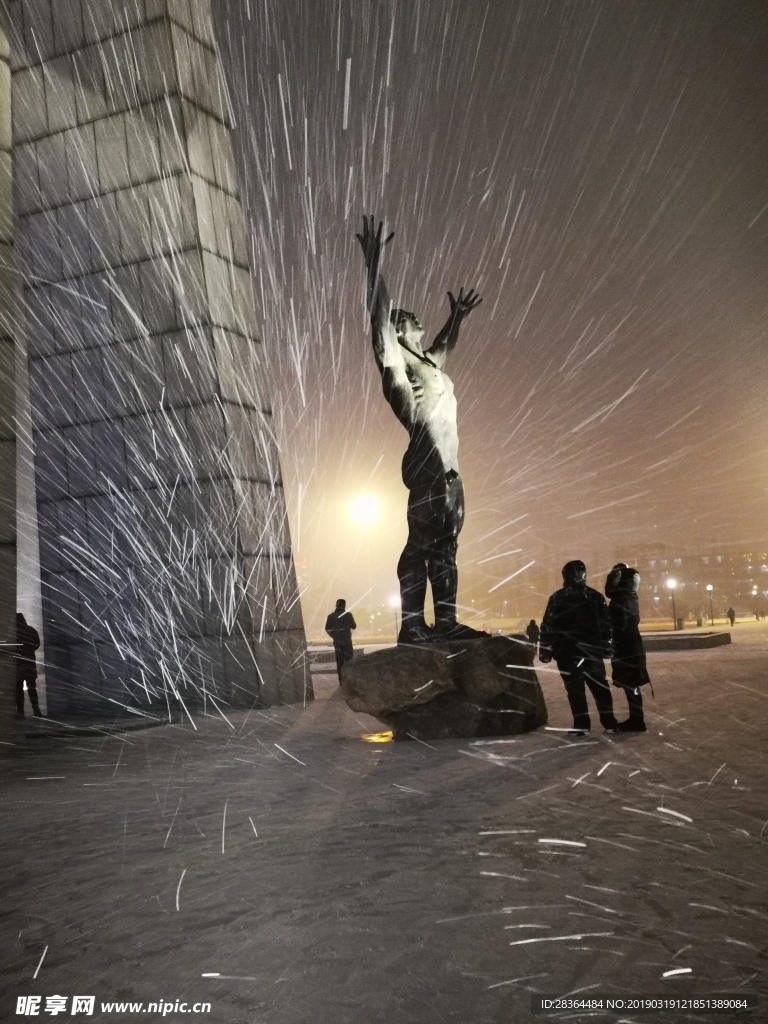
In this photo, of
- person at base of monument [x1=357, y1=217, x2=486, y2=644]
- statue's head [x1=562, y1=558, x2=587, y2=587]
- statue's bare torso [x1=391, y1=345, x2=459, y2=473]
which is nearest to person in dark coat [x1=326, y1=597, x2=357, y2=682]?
person at base of monument [x1=357, y1=217, x2=486, y2=644]

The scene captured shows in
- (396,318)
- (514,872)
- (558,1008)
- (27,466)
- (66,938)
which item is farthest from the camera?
(27,466)

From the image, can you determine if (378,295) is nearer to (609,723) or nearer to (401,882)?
(609,723)

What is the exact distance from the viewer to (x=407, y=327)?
898cm

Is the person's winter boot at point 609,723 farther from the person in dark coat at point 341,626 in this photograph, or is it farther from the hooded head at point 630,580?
the person in dark coat at point 341,626

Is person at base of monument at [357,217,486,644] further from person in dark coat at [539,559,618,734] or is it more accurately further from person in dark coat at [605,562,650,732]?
person in dark coat at [605,562,650,732]

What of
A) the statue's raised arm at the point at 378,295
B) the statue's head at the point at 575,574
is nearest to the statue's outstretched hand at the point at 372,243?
the statue's raised arm at the point at 378,295

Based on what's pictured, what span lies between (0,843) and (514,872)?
3158 mm

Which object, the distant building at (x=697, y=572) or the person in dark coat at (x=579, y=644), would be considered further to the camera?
the distant building at (x=697, y=572)

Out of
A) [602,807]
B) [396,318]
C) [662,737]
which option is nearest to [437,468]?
[396,318]

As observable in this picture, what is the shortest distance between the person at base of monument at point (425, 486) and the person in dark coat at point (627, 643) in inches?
53.7

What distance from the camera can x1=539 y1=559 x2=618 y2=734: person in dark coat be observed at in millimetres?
7898

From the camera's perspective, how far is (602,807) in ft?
16.5

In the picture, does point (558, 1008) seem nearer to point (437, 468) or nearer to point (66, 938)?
point (66, 938)

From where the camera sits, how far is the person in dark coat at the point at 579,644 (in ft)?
25.9
